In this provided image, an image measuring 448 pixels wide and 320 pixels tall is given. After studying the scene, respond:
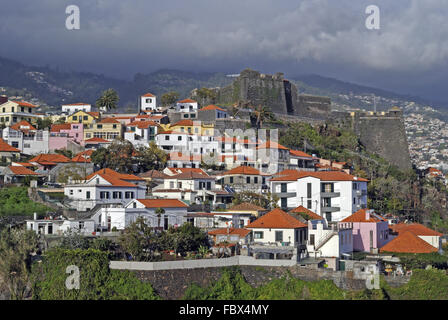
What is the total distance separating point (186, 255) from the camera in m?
42.2

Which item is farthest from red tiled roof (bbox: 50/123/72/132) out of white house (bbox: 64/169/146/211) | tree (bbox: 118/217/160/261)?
tree (bbox: 118/217/160/261)

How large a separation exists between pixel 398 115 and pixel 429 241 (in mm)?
35487

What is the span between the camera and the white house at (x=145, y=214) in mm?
46094

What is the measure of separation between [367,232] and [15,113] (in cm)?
4246

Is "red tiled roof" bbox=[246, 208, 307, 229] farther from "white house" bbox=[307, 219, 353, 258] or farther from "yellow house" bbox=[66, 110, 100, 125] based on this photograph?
"yellow house" bbox=[66, 110, 100, 125]

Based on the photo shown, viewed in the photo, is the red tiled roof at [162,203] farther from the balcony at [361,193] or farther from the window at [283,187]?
the balcony at [361,193]

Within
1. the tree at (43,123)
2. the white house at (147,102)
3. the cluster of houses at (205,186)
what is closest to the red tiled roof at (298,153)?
the cluster of houses at (205,186)

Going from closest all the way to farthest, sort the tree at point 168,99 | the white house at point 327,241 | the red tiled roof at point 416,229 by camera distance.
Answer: the white house at point 327,241
the red tiled roof at point 416,229
the tree at point 168,99

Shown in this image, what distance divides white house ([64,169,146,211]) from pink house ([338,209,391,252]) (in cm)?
1349

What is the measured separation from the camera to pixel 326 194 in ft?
182

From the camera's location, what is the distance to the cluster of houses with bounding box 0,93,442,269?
147 feet

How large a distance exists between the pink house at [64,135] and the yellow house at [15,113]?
543 centimetres
